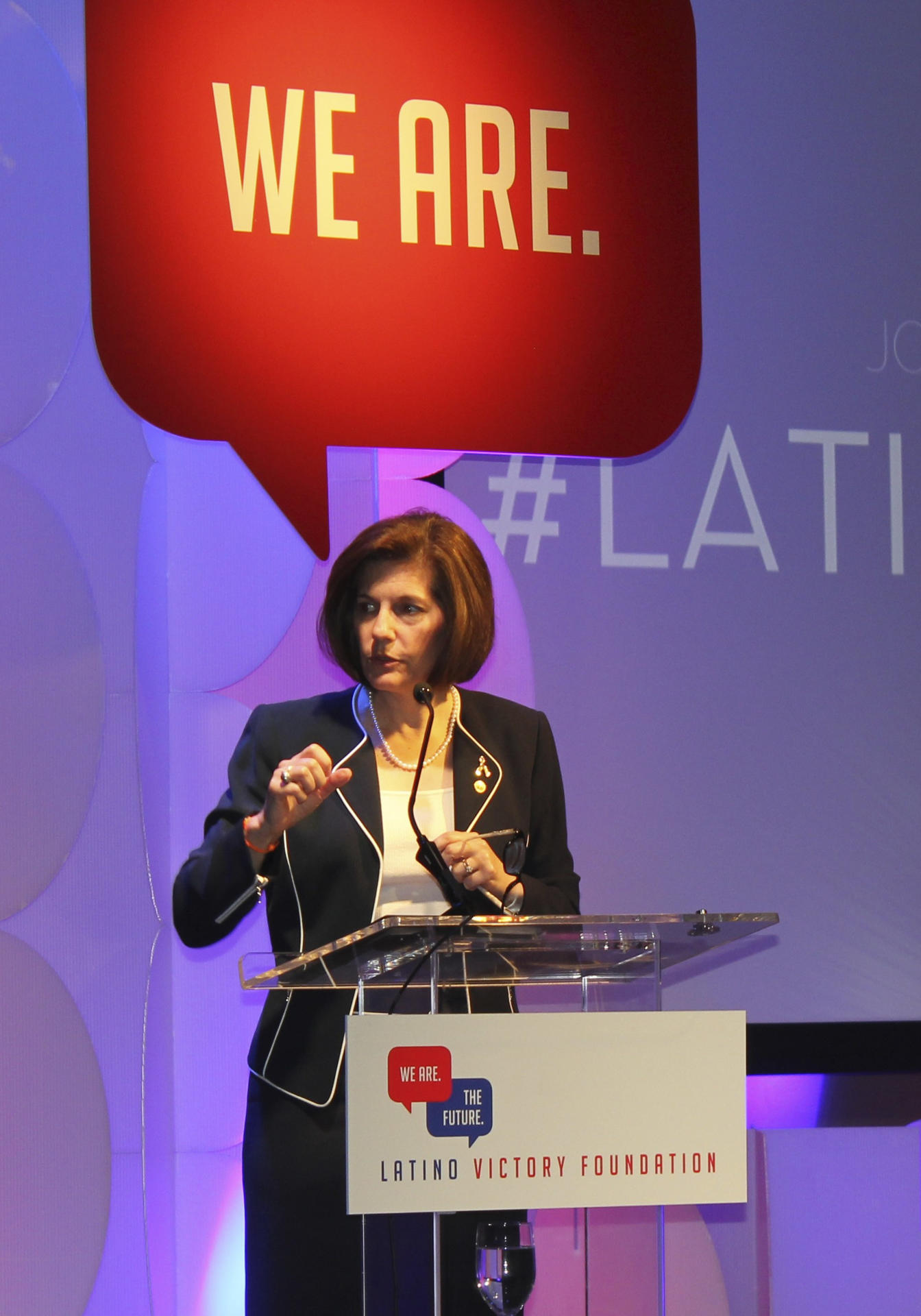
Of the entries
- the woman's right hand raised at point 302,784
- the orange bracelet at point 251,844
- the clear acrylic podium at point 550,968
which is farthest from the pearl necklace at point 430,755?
the clear acrylic podium at point 550,968

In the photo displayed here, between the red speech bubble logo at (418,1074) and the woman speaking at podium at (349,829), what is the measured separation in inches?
11.3

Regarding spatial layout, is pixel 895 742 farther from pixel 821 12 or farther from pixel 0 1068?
pixel 0 1068

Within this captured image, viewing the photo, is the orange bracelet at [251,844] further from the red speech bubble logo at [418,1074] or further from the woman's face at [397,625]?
the red speech bubble logo at [418,1074]

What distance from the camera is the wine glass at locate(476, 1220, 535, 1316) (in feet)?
5.49

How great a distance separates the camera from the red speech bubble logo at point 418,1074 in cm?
172

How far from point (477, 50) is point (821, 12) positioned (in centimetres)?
92

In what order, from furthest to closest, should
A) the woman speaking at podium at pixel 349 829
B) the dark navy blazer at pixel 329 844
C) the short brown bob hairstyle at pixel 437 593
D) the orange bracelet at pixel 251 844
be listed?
1. the short brown bob hairstyle at pixel 437 593
2. the dark navy blazer at pixel 329 844
3. the orange bracelet at pixel 251 844
4. the woman speaking at podium at pixel 349 829

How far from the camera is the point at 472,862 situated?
201cm

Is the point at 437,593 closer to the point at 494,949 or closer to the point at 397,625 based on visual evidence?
the point at 397,625

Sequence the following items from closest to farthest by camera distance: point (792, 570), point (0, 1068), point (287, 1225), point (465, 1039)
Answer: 1. point (465, 1039)
2. point (287, 1225)
3. point (0, 1068)
4. point (792, 570)

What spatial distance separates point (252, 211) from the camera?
3.31 meters

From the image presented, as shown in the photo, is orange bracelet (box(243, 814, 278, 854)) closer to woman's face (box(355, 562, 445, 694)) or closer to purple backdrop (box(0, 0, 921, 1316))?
woman's face (box(355, 562, 445, 694))

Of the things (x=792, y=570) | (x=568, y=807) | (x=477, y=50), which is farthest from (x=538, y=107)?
(x=568, y=807)

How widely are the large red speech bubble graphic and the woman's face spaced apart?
0.41 m
